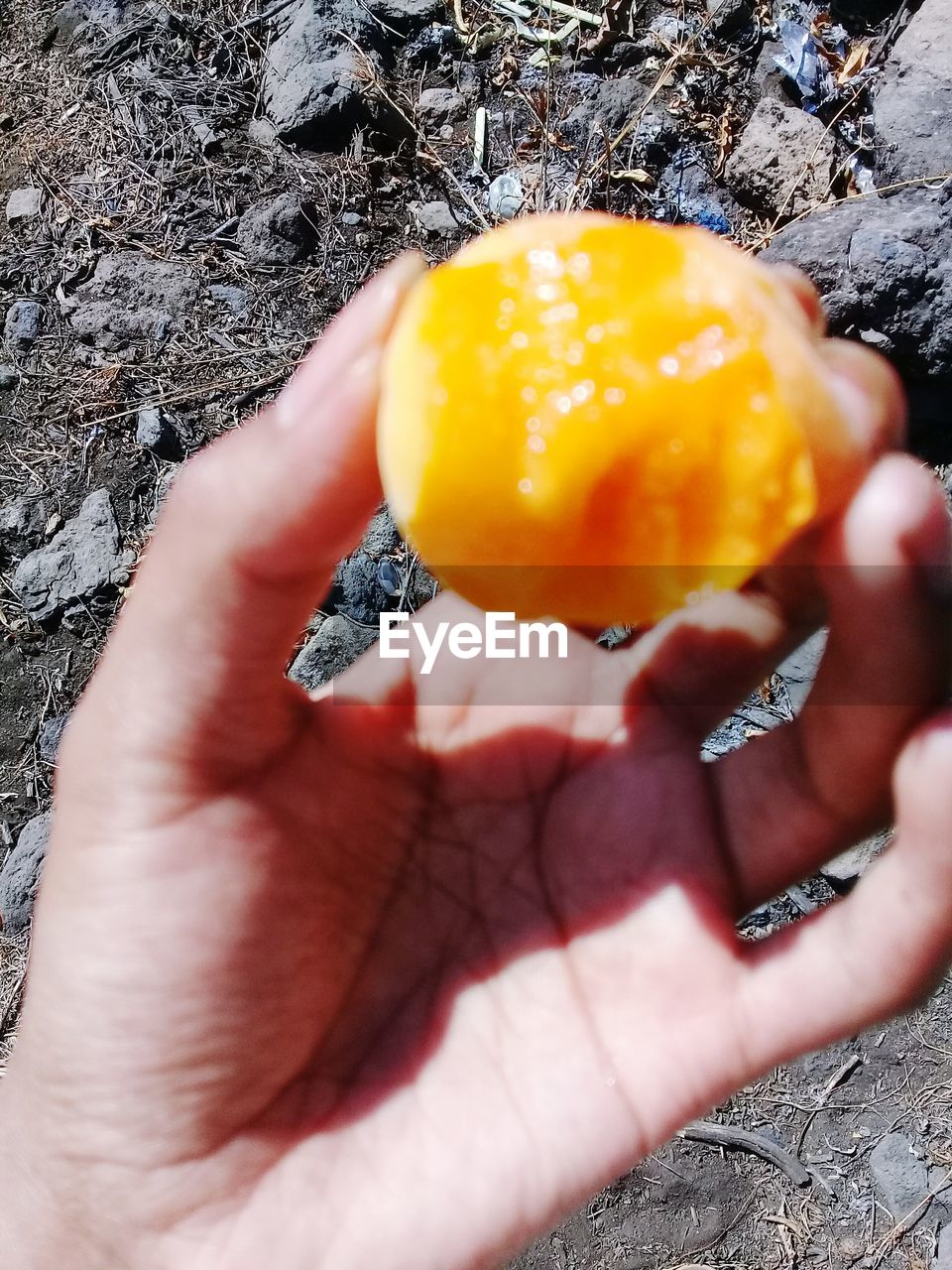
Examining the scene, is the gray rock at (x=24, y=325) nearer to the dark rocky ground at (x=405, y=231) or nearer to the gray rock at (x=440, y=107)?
the dark rocky ground at (x=405, y=231)

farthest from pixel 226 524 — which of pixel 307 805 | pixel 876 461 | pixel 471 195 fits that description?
pixel 471 195

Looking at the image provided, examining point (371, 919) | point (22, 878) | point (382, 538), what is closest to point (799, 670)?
point (382, 538)

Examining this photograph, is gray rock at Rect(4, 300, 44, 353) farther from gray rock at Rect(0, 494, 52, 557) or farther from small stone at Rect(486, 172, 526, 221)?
small stone at Rect(486, 172, 526, 221)

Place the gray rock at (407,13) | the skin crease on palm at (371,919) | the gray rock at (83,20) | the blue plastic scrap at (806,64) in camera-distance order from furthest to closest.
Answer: the gray rock at (83,20)
the gray rock at (407,13)
the blue plastic scrap at (806,64)
the skin crease on palm at (371,919)

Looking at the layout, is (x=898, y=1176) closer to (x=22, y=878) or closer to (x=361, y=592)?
(x=361, y=592)

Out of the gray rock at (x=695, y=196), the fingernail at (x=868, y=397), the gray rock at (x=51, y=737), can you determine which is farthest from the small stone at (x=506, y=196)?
the gray rock at (x=51, y=737)

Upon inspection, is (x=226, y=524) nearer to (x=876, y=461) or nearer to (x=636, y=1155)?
(x=876, y=461)
